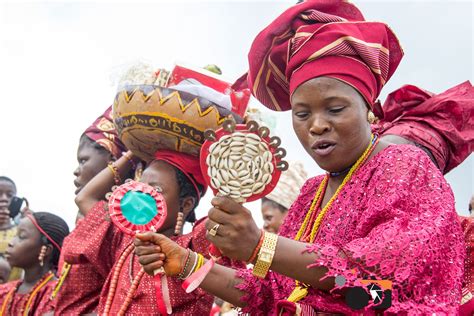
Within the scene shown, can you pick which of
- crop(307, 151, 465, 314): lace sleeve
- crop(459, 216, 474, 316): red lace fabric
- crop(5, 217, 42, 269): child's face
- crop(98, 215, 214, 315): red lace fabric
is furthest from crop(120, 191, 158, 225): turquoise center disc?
crop(5, 217, 42, 269): child's face

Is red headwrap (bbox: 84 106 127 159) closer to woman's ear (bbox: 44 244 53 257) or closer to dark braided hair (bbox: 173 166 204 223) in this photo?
dark braided hair (bbox: 173 166 204 223)

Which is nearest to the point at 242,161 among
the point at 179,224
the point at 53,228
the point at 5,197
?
the point at 179,224

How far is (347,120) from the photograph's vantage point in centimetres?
246

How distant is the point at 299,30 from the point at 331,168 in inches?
24.6

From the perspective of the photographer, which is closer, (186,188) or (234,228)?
(234,228)

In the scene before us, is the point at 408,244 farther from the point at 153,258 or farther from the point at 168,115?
the point at 168,115

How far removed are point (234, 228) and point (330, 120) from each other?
2.18 feet

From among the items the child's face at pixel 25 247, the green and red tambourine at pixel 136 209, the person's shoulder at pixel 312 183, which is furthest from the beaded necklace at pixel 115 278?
the child's face at pixel 25 247

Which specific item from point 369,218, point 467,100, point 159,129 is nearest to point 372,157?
point 369,218

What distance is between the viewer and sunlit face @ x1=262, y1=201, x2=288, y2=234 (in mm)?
Answer: 7016

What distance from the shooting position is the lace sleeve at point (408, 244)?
204cm

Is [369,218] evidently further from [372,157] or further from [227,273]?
[227,273]

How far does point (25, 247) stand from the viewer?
6.18 metres

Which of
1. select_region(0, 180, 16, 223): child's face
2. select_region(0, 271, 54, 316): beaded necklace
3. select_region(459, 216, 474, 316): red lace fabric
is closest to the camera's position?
select_region(459, 216, 474, 316): red lace fabric
